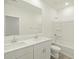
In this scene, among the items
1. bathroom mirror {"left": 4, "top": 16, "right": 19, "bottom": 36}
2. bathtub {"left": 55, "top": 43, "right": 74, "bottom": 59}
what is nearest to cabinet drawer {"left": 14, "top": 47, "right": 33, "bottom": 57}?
bathroom mirror {"left": 4, "top": 16, "right": 19, "bottom": 36}

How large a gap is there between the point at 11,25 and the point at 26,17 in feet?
1.92

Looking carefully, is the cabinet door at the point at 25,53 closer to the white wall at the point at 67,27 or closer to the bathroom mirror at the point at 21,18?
the bathroom mirror at the point at 21,18

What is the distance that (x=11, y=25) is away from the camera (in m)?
1.95

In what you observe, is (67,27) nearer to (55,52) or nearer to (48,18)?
(48,18)

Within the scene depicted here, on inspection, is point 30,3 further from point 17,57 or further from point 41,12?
point 17,57

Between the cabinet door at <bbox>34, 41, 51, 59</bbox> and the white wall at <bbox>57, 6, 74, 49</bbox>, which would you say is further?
the white wall at <bbox>57, 6, 74, 49</bbox>

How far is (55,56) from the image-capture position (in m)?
2.97

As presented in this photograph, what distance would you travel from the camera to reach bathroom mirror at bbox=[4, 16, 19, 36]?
6.02ft

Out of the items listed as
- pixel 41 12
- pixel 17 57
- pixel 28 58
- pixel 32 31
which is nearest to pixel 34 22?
pixel 32 31

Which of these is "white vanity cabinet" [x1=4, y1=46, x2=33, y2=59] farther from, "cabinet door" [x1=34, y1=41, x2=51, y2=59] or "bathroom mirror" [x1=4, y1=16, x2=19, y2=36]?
"bathroom mirror" [x1=4, y1=16, x2=19, y2=36]

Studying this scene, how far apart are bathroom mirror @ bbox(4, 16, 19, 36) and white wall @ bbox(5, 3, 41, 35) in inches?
3.9

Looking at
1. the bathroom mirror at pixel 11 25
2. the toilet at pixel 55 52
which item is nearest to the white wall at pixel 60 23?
the toilet at pixel 55 52

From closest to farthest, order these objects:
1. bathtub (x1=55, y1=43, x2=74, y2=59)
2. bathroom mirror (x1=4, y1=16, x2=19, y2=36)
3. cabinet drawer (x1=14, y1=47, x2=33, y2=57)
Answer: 1. cabinet drawer (x1=14, y1=47, x2=33, y2=57)
2. bathroom mirror (x1=4, y1=16, x2=19, y2=36)
3. bathtub (x1=55, y1=43, x2=74, y2=59)
